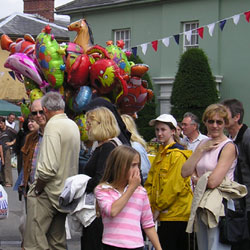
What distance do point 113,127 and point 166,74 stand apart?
20.8 metres

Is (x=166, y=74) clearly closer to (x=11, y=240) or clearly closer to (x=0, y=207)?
(x=11, y=240)

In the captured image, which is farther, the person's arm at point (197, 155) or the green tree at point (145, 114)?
the green tree at point (145, 114)

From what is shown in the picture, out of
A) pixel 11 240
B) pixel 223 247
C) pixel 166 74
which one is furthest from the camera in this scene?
pixel 166 74

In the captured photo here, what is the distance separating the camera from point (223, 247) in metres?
5.24

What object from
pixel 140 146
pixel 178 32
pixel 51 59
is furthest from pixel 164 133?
pixel 178 32

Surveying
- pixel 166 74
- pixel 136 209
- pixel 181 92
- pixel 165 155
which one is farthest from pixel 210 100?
pixel 136 209

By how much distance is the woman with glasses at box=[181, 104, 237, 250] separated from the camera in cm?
522

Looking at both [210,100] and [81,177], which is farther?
[210,100]

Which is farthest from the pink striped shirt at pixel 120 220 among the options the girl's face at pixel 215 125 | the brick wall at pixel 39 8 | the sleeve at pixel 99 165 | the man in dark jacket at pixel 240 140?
the brick wall at pixel 39 8

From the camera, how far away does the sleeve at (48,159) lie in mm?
5961

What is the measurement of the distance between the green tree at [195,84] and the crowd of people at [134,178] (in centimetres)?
1692

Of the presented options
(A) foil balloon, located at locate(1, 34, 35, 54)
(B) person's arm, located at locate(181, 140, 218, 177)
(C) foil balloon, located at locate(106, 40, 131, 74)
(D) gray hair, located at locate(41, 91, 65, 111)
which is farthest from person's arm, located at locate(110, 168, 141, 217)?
(A) foil balloon, located at locate(1, 34, 35, 54)

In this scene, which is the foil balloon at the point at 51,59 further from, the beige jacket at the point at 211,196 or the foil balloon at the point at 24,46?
the beige jacket at the point at 211,196

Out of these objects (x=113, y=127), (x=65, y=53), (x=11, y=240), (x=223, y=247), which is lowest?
(x=11, y=240)
